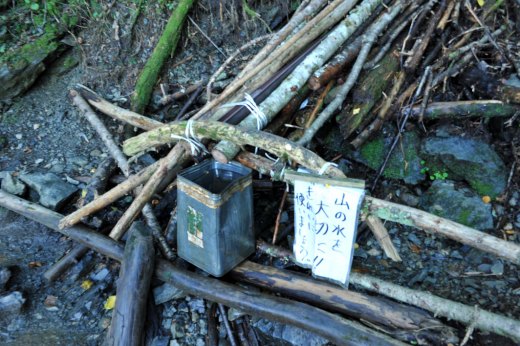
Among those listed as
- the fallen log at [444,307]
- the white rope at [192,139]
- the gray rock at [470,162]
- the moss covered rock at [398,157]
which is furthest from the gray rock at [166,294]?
the gray rock at [470,162]

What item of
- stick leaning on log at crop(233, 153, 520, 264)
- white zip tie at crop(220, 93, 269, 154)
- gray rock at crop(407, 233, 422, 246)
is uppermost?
white zip tie at crop(220, 93, 269, 154)

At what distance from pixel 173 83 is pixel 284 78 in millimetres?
1841

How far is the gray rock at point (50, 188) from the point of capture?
167 inches

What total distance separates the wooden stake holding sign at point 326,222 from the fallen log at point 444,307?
27 cm

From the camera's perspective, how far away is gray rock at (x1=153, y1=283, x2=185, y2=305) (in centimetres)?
347

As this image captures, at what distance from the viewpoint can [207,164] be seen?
3498 millimetres

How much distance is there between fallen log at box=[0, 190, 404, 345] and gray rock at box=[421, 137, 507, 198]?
1.95 metres

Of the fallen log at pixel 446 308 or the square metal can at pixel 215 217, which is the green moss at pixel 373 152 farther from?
the square metal can at pixel 215 217

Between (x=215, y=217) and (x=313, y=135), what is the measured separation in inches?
52.1

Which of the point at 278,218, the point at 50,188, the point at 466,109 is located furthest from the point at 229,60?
the point at 466,109

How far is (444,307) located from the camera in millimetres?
2908

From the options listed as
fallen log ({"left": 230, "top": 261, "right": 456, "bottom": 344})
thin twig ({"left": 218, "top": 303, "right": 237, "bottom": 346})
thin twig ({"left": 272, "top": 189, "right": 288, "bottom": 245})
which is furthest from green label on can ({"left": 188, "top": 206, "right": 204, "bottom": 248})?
thin twig ({"left": 272, "top": 189, "right": 288, "bottom": 245})

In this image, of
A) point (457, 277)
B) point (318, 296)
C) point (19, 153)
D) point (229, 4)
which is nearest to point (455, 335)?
point (457, 277)

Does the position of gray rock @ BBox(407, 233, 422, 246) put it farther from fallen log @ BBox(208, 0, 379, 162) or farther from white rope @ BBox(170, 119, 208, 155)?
white rope @ BBox(170, 119, 208, 155)
